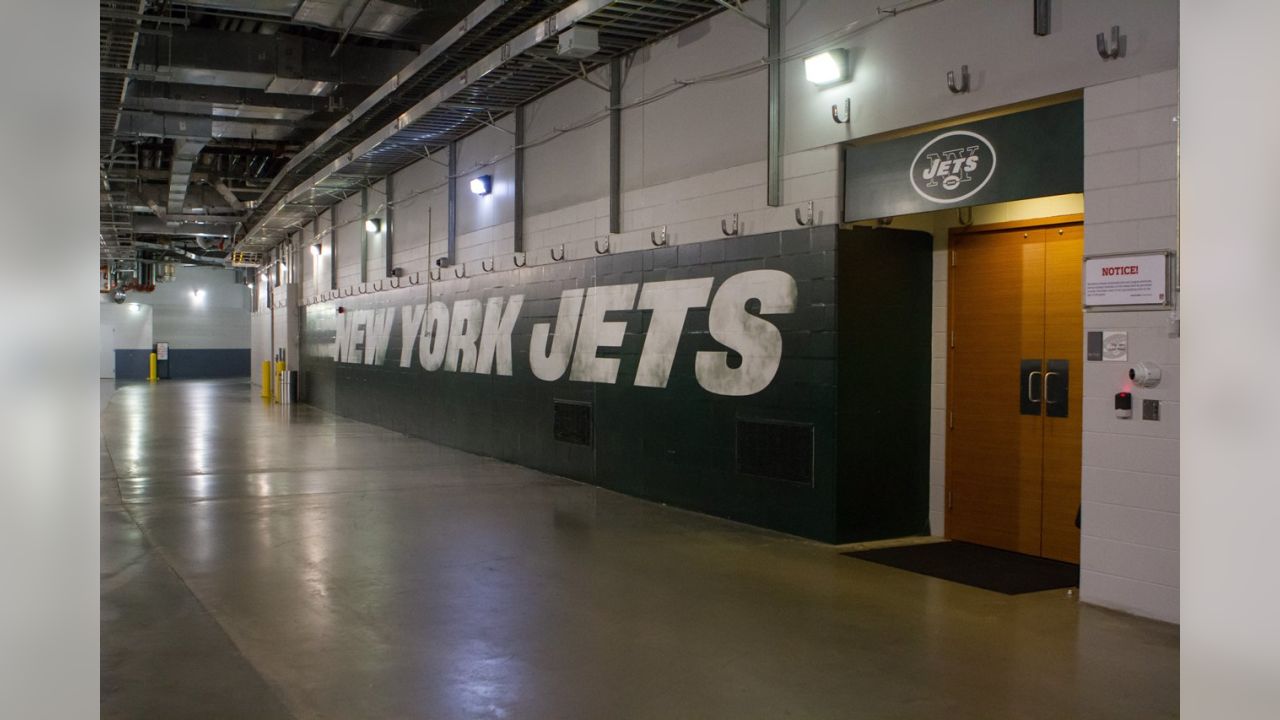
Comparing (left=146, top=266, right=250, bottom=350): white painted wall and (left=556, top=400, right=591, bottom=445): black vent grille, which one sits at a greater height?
(left=146, top=266, right=250, bottom=350): white painted wall

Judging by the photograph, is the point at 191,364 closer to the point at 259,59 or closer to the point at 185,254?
the point at 185,254

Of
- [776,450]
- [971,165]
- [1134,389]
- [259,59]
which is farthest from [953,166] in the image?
[259,59]

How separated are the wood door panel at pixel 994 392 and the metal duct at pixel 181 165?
991cm

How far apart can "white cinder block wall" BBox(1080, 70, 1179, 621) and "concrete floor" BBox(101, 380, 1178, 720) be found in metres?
0.26

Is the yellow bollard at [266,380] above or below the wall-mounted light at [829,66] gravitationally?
below

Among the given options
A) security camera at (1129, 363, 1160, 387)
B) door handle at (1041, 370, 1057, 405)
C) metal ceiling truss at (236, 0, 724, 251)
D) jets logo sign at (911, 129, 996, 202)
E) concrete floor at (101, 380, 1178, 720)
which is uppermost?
metal ceiling truss at (236, 0, 724, 251)

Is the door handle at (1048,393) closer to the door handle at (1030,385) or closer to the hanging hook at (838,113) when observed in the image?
the door handle at (1030,385)

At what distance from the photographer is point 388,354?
46.2ft

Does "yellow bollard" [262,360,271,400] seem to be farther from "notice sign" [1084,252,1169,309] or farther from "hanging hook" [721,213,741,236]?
"notice sign" [1084,252,1169,309]

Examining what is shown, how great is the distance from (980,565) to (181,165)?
12.3 meters

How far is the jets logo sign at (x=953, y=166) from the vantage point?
17.5 feet

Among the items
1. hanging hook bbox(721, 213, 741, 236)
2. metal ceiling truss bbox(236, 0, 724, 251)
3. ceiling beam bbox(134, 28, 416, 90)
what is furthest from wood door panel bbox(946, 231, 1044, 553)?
ceiling beam bbox(134, 28, 416, 90)

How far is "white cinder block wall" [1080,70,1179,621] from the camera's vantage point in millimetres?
4355
